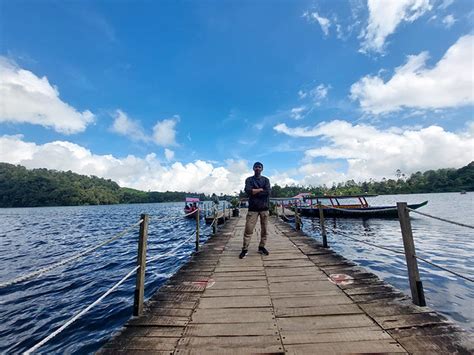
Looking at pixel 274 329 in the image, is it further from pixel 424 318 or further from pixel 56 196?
pixel 56 196

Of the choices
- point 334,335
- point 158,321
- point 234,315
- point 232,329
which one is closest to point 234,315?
point 234,315

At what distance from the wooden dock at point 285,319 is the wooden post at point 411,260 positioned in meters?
0.15

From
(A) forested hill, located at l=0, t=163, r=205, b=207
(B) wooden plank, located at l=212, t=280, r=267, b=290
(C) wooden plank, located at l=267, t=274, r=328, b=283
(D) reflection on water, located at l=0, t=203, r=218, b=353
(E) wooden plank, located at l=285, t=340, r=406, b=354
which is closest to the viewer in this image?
(E) wooden plank, located at l=285, t=340, r=406, b=354

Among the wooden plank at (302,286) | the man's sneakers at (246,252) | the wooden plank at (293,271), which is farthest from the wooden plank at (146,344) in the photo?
the man's sneakers at (246,252)

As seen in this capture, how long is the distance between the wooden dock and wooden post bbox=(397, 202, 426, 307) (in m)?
0.15

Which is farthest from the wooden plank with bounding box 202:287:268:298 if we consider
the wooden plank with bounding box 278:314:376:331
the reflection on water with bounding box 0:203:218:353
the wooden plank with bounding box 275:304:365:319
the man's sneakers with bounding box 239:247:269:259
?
the man's sneakers with bounding box 239:247:269:259

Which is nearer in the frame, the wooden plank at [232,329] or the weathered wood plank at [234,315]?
the wooden plank at [232,329]

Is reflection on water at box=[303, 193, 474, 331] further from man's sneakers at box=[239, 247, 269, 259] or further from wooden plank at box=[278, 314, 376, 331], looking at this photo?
wooden plank at box=[278, 314, 376, 331]

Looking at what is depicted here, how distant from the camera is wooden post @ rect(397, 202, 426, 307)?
9.77ft

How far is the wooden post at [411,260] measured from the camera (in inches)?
117

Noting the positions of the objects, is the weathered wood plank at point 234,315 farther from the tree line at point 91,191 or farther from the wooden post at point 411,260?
the tree line at point 91,191

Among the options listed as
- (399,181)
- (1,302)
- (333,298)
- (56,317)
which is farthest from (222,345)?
(399,181)

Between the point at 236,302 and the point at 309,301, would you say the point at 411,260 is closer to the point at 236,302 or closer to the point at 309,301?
the point at 309,301

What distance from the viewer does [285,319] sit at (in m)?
2.75
